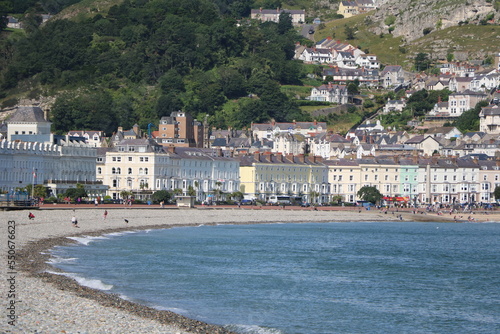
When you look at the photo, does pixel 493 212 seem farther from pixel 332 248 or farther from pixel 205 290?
pixel 205 290

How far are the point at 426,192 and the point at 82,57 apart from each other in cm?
6322

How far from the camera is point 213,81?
488 feet

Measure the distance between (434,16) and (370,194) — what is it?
90.4 metres

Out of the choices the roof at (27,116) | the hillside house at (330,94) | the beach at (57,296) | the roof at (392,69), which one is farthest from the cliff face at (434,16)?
the beach at (57,296)

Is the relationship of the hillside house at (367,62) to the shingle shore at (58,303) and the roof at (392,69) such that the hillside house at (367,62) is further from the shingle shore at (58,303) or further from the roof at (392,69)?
the shingle shore at (58,303)

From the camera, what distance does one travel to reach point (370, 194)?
105m

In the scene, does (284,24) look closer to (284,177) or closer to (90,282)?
(284,177)

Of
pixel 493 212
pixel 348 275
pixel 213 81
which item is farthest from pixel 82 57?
pixel 348 275

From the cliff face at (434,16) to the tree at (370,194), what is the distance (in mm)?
83757

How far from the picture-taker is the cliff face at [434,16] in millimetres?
185625

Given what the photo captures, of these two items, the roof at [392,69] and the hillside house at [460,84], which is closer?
the hillside house at [460,84]

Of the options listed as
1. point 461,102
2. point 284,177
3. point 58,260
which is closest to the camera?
point 58,260

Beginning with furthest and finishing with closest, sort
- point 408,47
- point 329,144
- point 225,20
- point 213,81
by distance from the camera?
point 408,47
point 225,20
point 213,81
point 329,144

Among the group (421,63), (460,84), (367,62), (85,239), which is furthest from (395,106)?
(85,239)
